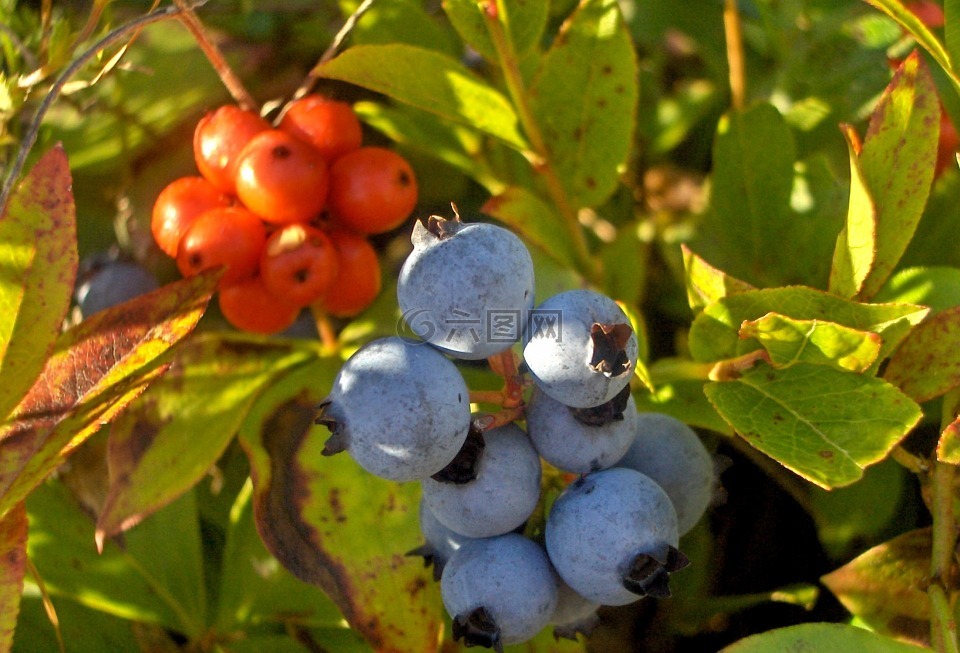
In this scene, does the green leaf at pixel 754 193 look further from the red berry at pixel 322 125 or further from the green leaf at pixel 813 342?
the red berry at pixel 322 125

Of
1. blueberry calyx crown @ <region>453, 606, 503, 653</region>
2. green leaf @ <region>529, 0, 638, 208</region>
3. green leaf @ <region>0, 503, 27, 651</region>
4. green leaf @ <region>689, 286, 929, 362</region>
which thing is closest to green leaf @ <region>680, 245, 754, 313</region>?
green leaf @ <region>689, 286, 929, 362</region>

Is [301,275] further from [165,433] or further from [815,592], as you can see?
[815,592]

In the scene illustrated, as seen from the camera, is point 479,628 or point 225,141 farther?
point 225,141

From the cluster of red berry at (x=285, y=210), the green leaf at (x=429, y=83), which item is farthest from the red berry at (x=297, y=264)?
the green leaf at (x=429, y=83)

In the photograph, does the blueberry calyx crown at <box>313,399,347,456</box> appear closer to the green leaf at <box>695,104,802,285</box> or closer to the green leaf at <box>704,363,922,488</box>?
the green leaf at <box>704,363,922,488</box>

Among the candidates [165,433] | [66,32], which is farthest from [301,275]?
[66,32]

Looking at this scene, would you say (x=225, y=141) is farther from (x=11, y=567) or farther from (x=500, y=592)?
(x=500, y=592)

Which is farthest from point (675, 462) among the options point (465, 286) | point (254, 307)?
point (254, 307)
